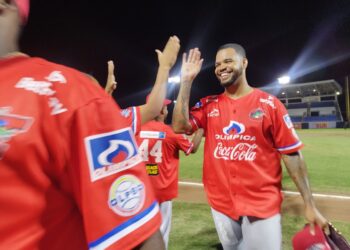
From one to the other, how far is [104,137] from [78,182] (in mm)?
132

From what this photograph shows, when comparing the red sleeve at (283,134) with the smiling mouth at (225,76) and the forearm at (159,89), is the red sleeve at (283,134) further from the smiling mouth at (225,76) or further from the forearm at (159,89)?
the forearm at (159,89)

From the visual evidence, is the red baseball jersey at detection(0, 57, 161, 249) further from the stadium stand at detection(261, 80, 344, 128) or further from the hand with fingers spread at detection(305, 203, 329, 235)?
the stadium stand at detection(261, 80, 344, 128)

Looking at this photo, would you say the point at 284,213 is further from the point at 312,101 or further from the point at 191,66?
the point at 312,101

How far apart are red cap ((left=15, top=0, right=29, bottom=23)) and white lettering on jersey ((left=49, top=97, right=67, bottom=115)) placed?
1.12 feet

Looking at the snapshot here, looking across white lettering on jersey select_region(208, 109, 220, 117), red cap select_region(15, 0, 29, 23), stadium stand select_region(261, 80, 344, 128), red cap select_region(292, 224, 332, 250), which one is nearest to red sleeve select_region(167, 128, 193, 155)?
white lettering on jersey select_region(208, 109, 220, 117)

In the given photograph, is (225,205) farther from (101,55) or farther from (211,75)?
(211,75)

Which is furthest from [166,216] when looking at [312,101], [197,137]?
[312,101]

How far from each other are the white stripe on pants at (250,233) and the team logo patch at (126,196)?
2453mm

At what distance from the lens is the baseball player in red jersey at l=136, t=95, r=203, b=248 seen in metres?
4.64

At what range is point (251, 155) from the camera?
3.26 meters

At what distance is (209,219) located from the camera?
6.39 meters

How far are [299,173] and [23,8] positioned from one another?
2.78 m

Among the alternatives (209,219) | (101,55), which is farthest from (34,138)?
(101,55)

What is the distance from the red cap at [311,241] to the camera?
8.86ft
